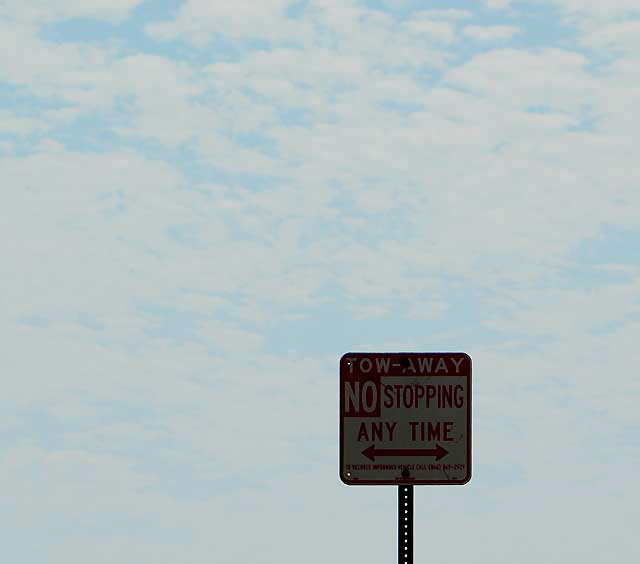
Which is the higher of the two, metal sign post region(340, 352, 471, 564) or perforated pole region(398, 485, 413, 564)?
metal sign post region(340, 352, 471, 564)

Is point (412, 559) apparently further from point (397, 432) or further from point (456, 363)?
point (456, 363)

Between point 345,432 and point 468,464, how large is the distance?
3.47 ft

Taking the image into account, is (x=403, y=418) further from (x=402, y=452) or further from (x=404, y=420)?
(x=402, y=452)

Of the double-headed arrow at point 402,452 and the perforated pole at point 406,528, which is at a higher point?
the double-headed arrow at point 402,452

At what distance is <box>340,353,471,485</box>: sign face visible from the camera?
9617mm

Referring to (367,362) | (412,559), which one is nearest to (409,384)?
(367,362)

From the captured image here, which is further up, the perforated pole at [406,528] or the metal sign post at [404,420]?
the metal sign post at [404,420]

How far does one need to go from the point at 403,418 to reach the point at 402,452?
0.93 feet

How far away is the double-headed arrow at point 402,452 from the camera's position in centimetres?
962

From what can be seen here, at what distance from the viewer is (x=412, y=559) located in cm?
965

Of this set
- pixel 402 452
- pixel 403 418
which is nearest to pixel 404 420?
pixel 403 418

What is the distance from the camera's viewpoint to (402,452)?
31.6 feet

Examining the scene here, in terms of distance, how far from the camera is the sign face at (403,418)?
9.62 m

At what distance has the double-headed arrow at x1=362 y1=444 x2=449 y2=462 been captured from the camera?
379 inches
